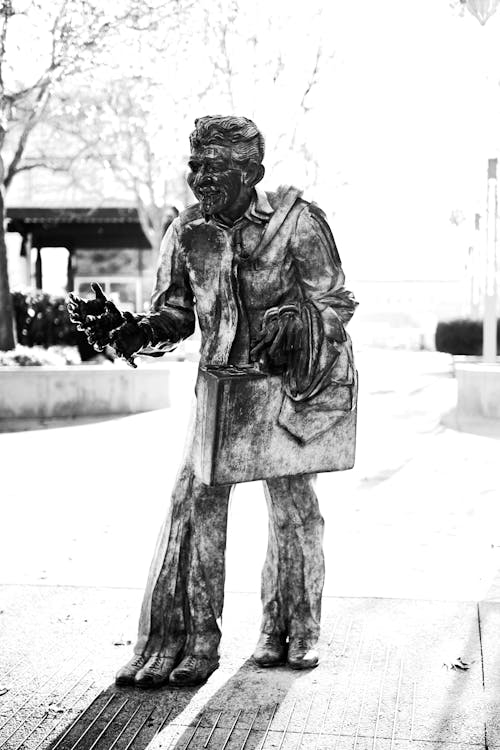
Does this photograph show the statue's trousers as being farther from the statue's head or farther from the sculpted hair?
the sculpted hair

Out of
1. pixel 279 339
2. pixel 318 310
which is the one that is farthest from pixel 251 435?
pixel 318 310

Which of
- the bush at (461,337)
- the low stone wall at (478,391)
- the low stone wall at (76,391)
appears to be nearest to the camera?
the low stone wall at (478,391)

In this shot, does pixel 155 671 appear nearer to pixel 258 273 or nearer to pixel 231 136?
pixel 258 273

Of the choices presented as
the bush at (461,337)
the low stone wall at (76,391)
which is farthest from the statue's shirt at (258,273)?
the bush at (461,337)

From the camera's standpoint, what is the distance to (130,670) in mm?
3879

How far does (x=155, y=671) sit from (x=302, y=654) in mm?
598

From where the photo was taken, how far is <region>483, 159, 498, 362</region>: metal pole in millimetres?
18125

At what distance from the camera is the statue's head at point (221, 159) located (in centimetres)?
357

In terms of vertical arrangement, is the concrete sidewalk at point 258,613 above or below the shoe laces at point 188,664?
below

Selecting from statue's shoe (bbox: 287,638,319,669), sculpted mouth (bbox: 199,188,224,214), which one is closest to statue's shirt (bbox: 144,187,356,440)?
sculpted mouth (bbox: 199,188,224,214)

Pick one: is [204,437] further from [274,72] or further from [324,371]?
[274,72]

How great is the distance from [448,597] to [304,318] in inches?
88.0

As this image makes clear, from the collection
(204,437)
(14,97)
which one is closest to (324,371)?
(204,437)

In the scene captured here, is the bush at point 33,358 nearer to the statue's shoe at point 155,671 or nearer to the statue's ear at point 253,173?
the statue's shoe at point 155,671
